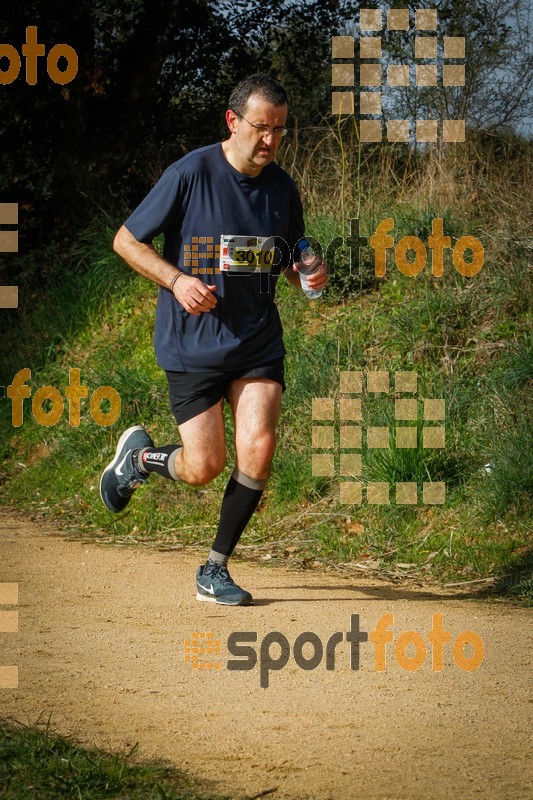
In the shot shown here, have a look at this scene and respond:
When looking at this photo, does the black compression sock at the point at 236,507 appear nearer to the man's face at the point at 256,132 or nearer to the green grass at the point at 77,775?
the man's face at the point at 256,132

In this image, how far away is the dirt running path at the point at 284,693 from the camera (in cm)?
350

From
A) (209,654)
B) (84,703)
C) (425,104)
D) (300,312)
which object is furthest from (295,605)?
(425,104)

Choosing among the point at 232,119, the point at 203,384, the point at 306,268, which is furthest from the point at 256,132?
the point at 203,384

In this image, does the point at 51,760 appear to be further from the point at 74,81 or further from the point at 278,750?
the point at 74,81

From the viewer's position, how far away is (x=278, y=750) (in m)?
3.66

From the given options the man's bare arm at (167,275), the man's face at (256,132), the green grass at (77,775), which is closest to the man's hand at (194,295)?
the man's bare arm at (167,275)

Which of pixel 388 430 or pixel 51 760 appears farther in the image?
pixel 388 430

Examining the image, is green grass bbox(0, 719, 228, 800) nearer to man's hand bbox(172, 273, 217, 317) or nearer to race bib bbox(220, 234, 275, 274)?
man's hand bbox(172, 273, 217, 317)

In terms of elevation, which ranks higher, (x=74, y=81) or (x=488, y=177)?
(x=74, y=81)

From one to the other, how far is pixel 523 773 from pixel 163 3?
9.79 metres

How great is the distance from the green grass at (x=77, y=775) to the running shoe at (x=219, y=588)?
2156mm

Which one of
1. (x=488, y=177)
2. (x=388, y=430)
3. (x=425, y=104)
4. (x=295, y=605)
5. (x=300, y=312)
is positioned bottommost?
(x=295, y=605)

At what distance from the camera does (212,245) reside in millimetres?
5480

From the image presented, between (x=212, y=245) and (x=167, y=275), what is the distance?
12.1 inches
